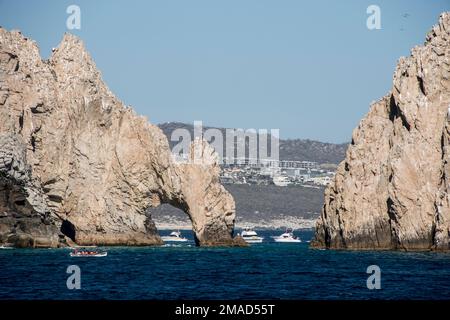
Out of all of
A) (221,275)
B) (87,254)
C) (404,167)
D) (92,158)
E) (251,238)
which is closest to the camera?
(221,275)

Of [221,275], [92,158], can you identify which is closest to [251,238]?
[92,158]

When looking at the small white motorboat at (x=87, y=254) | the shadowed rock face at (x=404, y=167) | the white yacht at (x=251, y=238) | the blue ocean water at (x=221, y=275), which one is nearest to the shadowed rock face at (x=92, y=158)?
the blue ocean water at (x=221, y=275)

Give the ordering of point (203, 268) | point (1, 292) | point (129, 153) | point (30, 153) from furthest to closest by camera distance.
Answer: point (129, 153) < point (30, 153) < point (203, 268) < point (1, 292)

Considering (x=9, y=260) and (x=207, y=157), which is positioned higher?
(x=207, y=157)

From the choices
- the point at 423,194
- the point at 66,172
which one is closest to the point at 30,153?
the point at 66,172

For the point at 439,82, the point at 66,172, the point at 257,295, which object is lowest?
the point at 257,295

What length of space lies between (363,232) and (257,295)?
1992 inches

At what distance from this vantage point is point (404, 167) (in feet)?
340

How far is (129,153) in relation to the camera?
119m

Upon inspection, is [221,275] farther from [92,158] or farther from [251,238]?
[251,238]

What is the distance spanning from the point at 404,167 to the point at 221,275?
1272 inches

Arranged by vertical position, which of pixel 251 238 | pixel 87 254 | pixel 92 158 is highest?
pixel 92 158

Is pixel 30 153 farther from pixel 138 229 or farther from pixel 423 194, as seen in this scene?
pixel 423 194

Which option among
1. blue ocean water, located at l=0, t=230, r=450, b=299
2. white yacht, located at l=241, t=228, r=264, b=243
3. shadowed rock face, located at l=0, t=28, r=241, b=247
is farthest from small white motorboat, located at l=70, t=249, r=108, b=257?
white yacht, located at l=241, t=228, r=264, b=243
